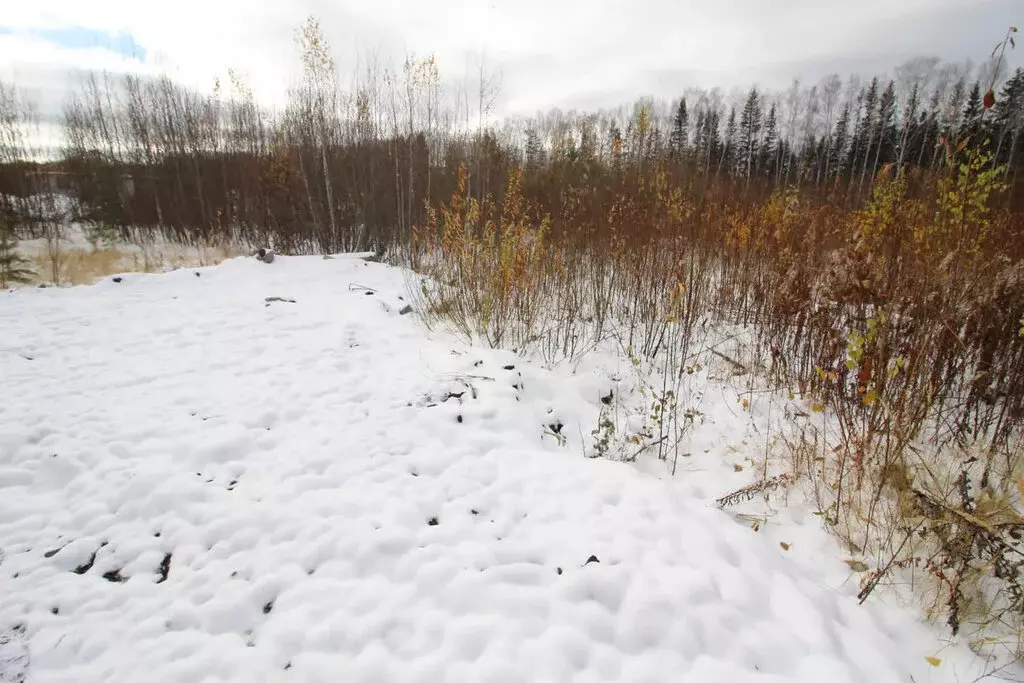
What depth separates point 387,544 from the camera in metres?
2.42

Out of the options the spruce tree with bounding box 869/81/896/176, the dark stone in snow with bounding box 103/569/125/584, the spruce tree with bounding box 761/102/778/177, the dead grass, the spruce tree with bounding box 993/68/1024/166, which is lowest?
the dark stone in snow with bounding box 103/569/125/584

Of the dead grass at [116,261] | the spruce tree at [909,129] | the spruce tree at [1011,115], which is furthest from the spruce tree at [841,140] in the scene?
the dead grass at [116,261]

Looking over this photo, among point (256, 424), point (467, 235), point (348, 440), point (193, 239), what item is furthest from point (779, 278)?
point (193, 239)

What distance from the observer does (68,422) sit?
3.38 metres

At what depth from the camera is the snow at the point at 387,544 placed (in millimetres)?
1853

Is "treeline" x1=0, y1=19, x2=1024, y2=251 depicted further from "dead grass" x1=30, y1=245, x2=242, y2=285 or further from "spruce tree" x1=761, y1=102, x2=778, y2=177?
"spruce tree" x1=761, y1=102, x2=778, y2=177

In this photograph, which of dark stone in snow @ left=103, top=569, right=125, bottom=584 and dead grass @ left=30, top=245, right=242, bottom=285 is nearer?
dark stone in snow @ left=103, top=569, right=125, bottom=584

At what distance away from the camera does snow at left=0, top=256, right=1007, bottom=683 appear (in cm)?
185

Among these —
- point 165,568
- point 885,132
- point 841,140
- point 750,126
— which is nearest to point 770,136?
point 750,126

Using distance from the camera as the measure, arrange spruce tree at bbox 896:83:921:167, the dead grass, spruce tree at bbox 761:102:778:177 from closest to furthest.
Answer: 1. spruce tree at bbox 896:83:921:167
2. the dead grass
3. spruce tree at bbox 761:102:778:177

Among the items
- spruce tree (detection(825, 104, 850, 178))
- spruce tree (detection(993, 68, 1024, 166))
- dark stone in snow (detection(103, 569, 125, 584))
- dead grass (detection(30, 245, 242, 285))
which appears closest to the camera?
dark stone in snow (detection(103, 569, 125, 584))

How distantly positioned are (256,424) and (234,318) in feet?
9.45

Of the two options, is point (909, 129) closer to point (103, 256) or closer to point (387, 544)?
point (387, 544)

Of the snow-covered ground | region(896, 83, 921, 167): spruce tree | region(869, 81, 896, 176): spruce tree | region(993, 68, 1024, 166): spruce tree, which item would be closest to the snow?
region(993, 68, 1024, 166): spruce tree
